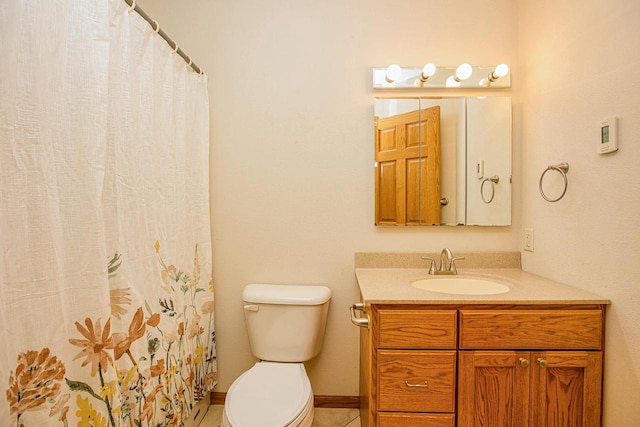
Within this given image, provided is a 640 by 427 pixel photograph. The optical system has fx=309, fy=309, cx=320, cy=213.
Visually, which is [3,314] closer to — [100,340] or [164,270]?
[100,340]

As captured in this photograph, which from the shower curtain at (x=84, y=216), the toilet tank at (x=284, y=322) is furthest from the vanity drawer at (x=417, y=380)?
the shower curtain at (x=84, y=216)

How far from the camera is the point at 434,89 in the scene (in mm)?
1652

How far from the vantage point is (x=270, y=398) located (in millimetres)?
1206

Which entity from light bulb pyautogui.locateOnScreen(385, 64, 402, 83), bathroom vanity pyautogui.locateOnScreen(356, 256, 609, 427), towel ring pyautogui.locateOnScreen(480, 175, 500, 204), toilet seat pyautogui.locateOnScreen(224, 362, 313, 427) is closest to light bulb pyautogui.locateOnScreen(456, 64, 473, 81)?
light bulb pyautogui.locateOnScreen(385, 64, 402, 83)

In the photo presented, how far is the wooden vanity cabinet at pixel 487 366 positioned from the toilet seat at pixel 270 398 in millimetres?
280

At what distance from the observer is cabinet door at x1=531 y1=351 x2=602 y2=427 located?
1096 millimetres

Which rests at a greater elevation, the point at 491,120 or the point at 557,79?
the point at 557,79

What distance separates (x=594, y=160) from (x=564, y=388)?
837mm

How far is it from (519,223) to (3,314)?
202 centimetres

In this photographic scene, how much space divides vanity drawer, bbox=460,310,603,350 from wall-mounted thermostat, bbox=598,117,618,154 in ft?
1.88

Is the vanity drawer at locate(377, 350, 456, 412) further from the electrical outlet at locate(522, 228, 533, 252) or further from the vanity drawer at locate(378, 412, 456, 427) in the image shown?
the electrical outlet at locate(522, 228, 533, 252)

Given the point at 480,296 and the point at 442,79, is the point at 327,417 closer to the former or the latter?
the point at 480,296

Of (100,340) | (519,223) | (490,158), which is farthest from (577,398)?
(100,340)

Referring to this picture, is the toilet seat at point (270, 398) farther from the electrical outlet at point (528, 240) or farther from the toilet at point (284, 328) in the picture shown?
the electrical outlet at point (528, 240)
